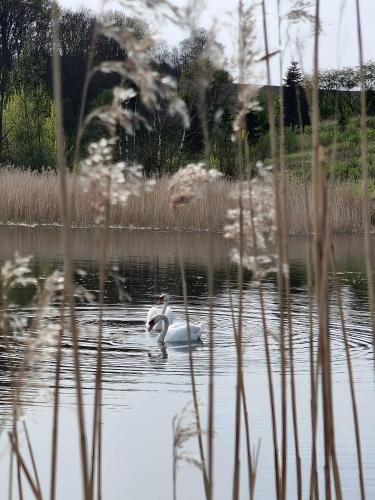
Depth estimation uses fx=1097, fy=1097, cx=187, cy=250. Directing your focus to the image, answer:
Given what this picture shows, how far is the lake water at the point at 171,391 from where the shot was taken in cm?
551

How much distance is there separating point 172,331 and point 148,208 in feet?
40.1

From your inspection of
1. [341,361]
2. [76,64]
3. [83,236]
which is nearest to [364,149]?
[341,361]

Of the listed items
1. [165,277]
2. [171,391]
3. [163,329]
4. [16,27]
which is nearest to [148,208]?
[165,277]

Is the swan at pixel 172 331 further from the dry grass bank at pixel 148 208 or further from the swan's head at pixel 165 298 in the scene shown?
the dry grass bank at pixel 148 208

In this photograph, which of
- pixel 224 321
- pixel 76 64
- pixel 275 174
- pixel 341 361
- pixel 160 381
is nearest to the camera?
pixel 275 174

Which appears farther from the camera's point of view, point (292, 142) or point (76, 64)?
point (76, 64)

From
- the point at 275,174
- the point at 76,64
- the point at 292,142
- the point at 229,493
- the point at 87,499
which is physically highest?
the point at 76,64

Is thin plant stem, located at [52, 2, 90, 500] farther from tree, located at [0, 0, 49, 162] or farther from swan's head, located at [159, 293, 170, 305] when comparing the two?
tree, located at [0, 0, 49, 162]

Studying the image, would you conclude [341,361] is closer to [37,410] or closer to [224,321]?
[224,321]

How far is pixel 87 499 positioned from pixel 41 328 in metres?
0.46

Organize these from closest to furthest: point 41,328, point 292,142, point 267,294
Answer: point 41,328
point 267,294
point 292,142

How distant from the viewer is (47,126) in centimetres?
3562

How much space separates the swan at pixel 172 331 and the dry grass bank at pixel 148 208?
1021 centimetres

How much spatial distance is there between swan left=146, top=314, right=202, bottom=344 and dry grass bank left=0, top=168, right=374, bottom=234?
10.2 metres
